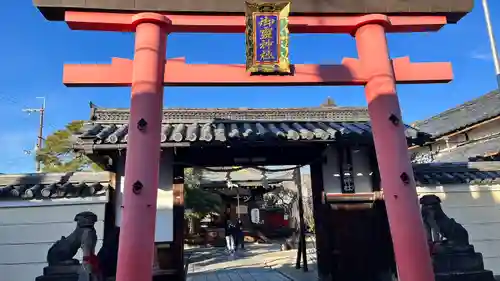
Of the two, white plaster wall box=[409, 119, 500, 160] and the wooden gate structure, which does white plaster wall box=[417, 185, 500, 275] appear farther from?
white plaster wall box=[409, 119, 500, 160]

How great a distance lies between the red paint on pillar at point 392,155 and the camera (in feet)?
13.8

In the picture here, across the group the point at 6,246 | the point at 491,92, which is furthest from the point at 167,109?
the point at 491,92

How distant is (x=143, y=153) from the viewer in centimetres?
421

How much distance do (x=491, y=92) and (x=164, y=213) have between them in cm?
1496

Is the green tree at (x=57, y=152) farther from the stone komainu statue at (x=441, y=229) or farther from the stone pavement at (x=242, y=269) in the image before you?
the stone komainu statue at (x=441, y=229)

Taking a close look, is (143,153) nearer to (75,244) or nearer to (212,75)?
(212,75)

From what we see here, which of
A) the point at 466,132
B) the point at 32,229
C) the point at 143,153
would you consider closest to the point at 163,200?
the point at 32,229

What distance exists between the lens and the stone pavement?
34.4 ft

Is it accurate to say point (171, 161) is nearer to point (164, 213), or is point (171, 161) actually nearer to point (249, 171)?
point (164, 213)

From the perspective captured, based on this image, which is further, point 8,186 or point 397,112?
point 8,186

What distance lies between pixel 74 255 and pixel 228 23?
4365 mm

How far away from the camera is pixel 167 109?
10.5 metres

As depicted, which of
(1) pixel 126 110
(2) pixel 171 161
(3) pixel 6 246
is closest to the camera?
(3) pixel 6 246

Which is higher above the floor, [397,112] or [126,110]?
[126,110]
